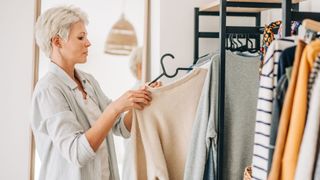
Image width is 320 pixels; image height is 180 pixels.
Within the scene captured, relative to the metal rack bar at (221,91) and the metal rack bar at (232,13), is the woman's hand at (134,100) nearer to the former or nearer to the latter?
the metal rack bar at (221,91)

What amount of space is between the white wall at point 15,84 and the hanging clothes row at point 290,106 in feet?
6.10

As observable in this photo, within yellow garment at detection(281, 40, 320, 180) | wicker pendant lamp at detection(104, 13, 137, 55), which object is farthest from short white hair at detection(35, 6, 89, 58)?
yellow garment at detection(281, 40, 320, 180)

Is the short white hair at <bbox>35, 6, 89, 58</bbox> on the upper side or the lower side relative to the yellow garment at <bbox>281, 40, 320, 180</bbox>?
upper

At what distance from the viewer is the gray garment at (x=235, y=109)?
1.49 m

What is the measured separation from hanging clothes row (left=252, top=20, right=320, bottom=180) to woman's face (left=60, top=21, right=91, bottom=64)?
96cm

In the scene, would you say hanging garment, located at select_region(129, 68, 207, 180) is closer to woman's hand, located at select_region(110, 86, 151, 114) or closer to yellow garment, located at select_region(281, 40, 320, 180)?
woman's hand, located at select_region(110, 86, 151, 114)

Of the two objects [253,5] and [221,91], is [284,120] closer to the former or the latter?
[221,91]

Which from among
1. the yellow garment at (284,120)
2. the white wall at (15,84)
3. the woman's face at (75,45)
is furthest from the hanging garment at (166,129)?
the white wall at (15,84)

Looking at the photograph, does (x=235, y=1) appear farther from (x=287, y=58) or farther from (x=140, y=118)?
(x=287, y=58)

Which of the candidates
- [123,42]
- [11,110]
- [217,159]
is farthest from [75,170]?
[11,110]

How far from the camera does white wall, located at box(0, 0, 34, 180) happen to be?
2514 millimetres

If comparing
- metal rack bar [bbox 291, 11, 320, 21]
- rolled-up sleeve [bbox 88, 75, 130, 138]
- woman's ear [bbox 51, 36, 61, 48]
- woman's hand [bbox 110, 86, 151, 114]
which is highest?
metal rack bar [bbox 291, 11, 320, 21]

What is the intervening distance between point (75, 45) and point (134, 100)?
1.45ft

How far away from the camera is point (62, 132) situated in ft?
5.08
